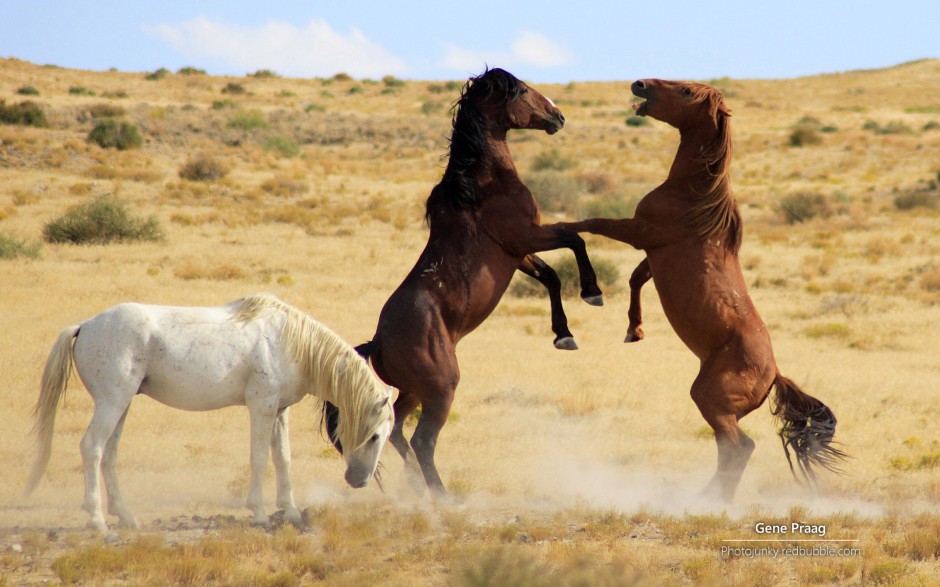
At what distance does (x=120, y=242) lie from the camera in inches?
783

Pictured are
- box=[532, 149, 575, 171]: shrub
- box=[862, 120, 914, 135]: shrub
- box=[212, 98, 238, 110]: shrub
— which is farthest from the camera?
box=[862, 120, 914, 135]: shrub

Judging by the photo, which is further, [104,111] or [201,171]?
[104,111]

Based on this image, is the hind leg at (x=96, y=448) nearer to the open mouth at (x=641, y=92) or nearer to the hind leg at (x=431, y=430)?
the hind leg at (x=431, y=430)

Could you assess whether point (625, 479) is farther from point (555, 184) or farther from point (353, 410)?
point (555, 184)

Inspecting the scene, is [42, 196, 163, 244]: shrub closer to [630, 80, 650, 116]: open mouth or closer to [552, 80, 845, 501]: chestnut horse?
[552, 80, 845, 501]: chestnut horse

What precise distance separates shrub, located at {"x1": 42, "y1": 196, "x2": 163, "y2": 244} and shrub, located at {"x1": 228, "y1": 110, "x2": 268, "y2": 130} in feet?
86.4

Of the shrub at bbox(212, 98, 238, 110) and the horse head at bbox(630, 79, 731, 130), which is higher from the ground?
the shrub at bbox(212, 98, 238, 110)

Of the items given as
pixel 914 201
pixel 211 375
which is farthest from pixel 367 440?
pixel 914 201

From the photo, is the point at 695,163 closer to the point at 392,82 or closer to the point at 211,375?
the point at 211,375

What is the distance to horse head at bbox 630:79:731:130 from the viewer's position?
6754 millimetres

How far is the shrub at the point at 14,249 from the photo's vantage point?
17.6m

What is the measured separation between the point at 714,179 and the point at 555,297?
4.61 ft

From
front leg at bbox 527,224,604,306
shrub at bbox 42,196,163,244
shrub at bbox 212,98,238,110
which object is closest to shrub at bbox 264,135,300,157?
shrub at bbox 212,98,238,110

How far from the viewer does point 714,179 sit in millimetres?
6762
